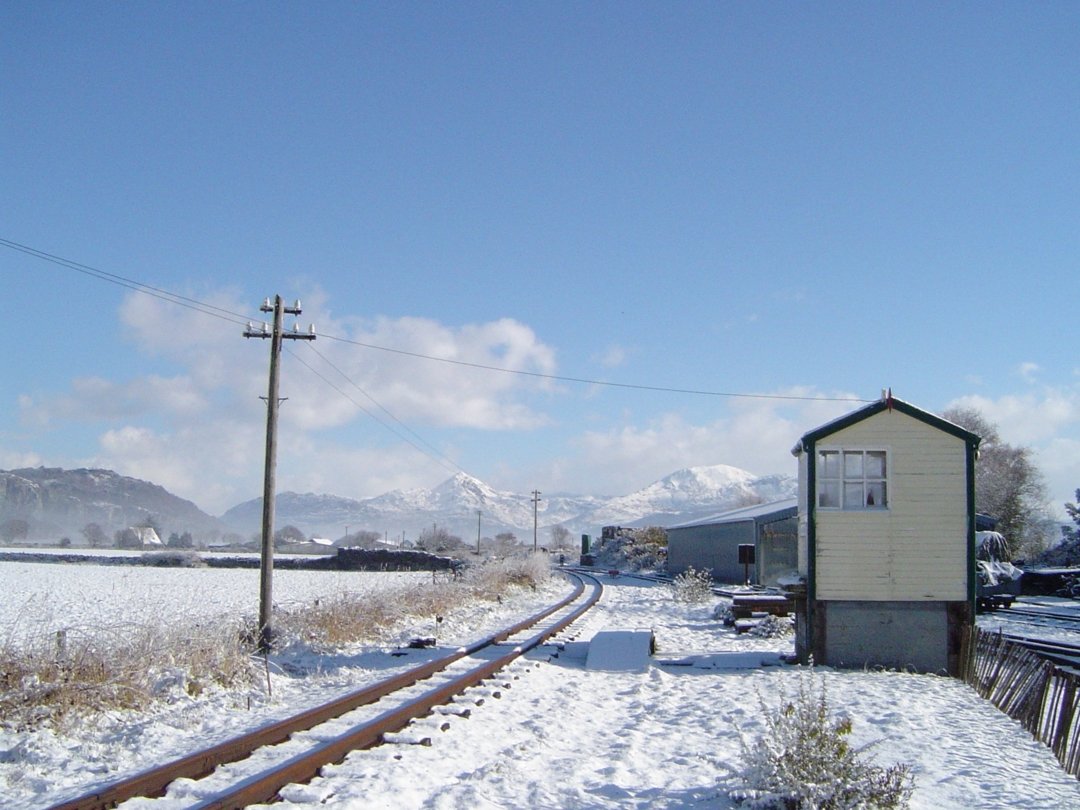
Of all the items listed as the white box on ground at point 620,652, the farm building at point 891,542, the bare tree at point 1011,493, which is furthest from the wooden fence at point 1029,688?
the bare tree at point 1011,493

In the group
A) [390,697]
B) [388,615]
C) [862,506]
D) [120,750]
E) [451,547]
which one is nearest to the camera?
[120,750]

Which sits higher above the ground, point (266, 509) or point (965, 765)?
point (266, 509)

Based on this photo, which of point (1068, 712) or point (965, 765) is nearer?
point (965, 765)

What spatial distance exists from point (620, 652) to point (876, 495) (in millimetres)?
5041

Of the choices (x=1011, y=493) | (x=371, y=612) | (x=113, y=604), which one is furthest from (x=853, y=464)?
(x=1011, y=493)

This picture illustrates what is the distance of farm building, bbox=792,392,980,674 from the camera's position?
590 inches

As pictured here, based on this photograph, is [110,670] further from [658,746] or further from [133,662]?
[658,746]

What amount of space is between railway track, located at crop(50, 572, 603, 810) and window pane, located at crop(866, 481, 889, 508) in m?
6.65

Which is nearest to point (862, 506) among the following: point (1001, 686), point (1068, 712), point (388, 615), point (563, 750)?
point (1001, 686)

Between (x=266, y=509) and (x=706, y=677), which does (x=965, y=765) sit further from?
(x=266, y=509)

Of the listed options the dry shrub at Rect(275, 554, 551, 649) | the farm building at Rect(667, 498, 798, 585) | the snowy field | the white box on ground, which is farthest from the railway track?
the farm building at Rect(667, 498, 798, 585)

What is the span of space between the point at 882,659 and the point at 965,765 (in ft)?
21.6

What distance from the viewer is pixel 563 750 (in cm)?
898

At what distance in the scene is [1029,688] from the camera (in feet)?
36.2
